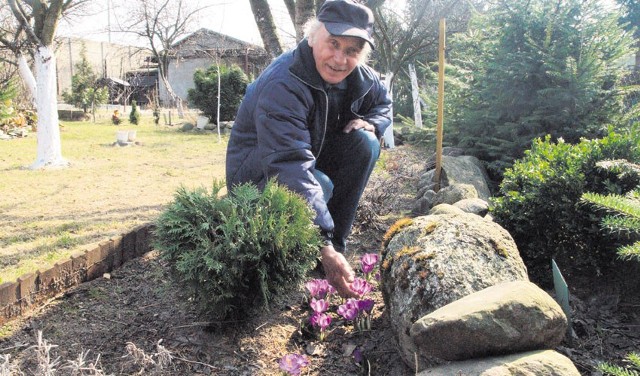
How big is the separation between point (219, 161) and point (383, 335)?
23.4 feet

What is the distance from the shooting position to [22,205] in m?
5.23

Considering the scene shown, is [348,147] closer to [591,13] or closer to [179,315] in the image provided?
[179,315]

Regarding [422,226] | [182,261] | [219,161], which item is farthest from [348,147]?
[219,161]

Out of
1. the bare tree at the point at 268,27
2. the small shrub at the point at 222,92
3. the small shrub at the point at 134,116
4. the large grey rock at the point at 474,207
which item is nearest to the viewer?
the large grey rock at the point at 474,207

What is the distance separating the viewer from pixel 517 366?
5.05ft

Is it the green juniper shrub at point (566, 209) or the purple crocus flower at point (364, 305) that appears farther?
the green juniper shrub at point (566, 209)

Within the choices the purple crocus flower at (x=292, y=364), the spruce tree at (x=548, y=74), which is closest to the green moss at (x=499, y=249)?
the purple crocus flower at (x=292, y=364)

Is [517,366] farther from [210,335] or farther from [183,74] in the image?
[183,74]

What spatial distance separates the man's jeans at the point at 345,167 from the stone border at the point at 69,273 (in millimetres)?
1246

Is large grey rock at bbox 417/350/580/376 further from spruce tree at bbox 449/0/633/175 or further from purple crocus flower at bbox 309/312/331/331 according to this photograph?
spruce tree at bbox 449/0/633/175

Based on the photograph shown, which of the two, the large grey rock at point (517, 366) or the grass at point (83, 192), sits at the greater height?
the large grey rock at point (517, 366)

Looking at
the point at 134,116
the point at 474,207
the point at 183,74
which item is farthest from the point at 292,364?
the point at 183,74

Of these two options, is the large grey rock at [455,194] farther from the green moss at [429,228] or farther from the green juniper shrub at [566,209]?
the green moss at [429,228]

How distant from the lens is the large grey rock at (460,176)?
15.5ft
